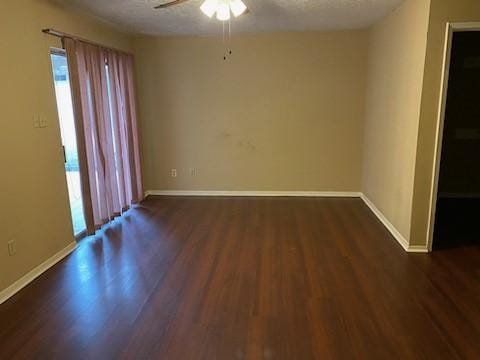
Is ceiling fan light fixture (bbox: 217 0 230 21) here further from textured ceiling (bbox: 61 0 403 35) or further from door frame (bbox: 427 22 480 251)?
door frame (bbox: 427 22 480 251)

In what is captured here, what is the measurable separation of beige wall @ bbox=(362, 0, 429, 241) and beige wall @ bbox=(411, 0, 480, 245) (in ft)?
0.19

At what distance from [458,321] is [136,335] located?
215 centimetres

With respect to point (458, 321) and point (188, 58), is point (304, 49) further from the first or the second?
point (458, 321)

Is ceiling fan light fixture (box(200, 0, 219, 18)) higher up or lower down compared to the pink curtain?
higher up

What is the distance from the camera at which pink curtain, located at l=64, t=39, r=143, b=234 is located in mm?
3746

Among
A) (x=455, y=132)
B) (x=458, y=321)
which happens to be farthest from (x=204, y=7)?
(x=455, y=132)

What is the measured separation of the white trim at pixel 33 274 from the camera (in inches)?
109

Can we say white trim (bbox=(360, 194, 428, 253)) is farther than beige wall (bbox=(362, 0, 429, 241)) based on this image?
Yes

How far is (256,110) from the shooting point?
5.36 m

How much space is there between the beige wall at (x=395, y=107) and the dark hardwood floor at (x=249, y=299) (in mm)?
473

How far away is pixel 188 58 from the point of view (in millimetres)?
5281

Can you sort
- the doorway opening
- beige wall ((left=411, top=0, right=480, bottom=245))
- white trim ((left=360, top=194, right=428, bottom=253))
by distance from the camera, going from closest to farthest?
beige wall ((left=411, top=0, right=480, bottom=245)), white trim ((left=360, top=194, right=428, bottom=253)), the doorway opening

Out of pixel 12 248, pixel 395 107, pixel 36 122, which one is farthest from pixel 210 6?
pixel 12 248

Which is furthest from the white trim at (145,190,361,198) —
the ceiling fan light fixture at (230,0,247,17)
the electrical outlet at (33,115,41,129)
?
the ceiling fan light fixture at (230,0,247,17)
